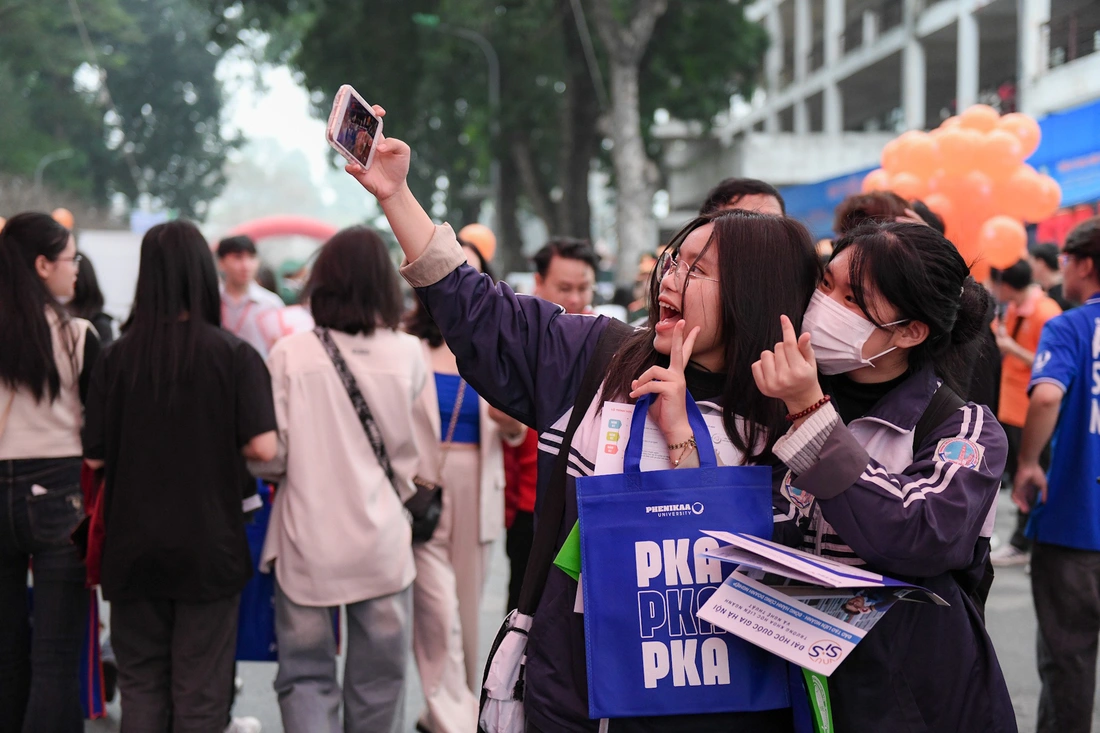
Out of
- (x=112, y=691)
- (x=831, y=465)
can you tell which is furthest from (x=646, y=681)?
(x=112, y=691)

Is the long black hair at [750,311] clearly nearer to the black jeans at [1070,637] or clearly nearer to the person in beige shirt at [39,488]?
the black jeans at [1070,637]

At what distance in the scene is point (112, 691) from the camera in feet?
15.4

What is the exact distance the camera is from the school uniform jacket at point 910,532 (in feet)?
6.01

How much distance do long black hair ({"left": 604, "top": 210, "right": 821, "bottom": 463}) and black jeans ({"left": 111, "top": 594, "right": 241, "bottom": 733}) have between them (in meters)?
2.05

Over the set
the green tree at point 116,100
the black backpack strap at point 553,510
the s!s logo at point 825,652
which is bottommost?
the s!s logo at point 825,652

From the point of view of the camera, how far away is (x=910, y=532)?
1830 mm

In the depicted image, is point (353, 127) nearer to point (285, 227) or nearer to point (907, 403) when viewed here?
point (907, 403)

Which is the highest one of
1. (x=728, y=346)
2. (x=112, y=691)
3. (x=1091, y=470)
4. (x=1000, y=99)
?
(x=1000, y=99)

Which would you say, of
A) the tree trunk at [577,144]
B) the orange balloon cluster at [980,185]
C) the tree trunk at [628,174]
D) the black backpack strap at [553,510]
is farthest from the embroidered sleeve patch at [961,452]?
the tree trunk at [577,144]

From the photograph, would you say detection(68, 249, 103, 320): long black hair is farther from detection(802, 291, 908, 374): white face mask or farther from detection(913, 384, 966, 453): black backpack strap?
detection(913, 384, 966, 453): black backpack strap

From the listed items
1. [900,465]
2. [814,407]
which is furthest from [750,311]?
[900,465]

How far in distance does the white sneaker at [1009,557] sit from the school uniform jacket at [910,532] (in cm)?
563

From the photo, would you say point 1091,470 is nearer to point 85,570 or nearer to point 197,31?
point 85,570

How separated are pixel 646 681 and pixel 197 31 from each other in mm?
→ 44223
